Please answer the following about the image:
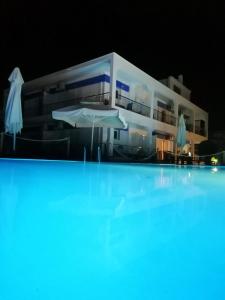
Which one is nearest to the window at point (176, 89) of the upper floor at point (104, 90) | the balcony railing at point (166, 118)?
the upper floor at point (104, 90)

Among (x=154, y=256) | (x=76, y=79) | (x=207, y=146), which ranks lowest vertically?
(x=154, y=256)

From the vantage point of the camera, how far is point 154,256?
123cm

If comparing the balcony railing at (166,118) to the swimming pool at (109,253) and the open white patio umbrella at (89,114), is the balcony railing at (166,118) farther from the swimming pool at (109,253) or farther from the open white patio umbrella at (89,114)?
the swimming pool at (109,253)

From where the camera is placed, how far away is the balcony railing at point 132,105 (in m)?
17.2

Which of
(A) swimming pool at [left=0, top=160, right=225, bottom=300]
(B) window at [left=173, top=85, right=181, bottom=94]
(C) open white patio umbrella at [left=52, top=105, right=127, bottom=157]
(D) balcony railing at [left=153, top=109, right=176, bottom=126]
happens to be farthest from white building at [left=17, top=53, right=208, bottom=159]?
(A) swimming pool at [left=0, top=160, right=225, bottom=300]

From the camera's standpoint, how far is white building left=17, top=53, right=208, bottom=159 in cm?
1573

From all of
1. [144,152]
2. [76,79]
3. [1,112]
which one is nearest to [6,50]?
[1,112]

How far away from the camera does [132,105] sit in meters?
18.3

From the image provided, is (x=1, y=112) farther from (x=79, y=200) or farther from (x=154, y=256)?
(x=154, y=256)

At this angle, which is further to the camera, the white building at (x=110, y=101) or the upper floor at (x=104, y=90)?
the white building at (x=110, y=101)

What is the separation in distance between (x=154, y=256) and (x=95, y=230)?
19.1 inches

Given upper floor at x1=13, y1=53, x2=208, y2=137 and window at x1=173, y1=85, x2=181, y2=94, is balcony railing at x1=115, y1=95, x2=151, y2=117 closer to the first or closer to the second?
upper floor at x1=13, y1=53, x2=208, y2=137

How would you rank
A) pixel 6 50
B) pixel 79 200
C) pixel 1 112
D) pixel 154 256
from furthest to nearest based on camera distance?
pixel 1 112, pixel 6 50, pixel 79 200, pixel 154 256

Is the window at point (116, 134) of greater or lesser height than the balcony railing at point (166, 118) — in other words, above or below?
below
